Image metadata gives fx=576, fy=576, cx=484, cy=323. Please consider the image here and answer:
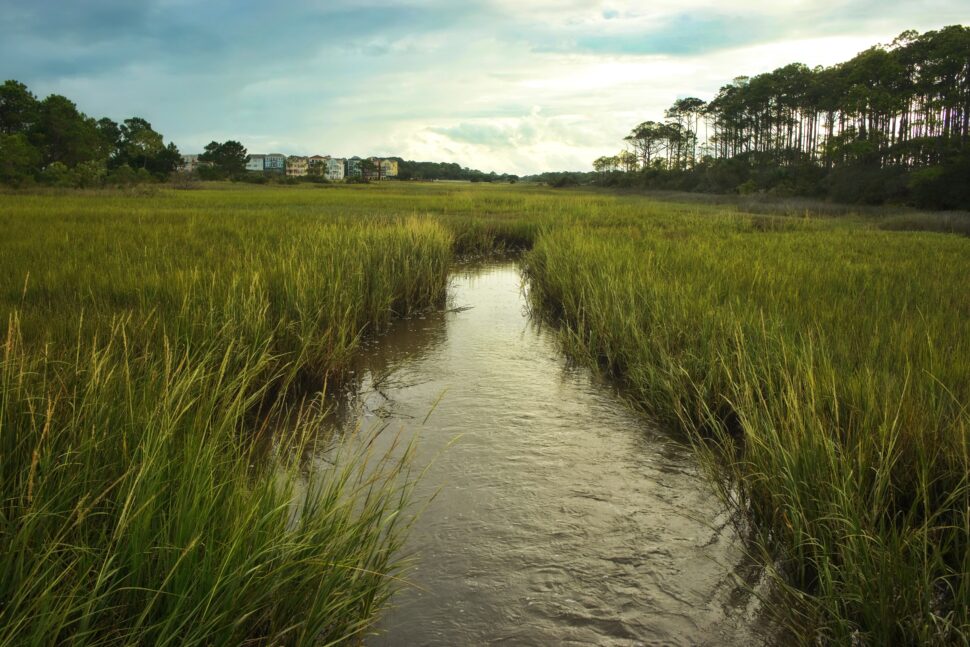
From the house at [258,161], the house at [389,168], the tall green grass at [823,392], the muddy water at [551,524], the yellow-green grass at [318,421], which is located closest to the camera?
the yellow-green grass at [318,421]

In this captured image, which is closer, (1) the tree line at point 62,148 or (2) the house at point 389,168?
(1) the tree line at point 62,148

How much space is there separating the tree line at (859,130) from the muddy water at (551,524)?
25.9 meters

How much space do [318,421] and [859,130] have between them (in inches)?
1763

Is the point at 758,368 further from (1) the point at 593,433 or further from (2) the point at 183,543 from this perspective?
(2) the point at 183,543

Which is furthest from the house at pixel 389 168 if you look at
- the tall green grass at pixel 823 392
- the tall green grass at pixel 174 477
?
the tall green grass at pixel 174 477

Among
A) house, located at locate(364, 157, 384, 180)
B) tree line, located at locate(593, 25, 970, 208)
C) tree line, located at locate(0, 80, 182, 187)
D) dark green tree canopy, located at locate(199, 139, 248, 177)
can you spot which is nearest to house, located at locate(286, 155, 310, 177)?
house, located at locate(364, 157, 384, 180)

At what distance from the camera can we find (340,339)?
5.57 metres

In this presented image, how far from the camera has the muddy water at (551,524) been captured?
250 centimetres

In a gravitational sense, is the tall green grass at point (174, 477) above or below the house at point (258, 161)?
below

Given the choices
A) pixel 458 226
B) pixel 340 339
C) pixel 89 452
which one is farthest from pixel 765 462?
pixel 458 226

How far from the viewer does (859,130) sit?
123ft

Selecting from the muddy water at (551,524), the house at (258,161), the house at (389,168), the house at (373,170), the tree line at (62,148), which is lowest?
the muddy water at (551,524)

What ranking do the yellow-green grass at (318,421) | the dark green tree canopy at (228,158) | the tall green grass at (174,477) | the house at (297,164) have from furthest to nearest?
the house at (297,164)
the dark green tree canopy at (228,158)
the yellow-green grass at (318,421)
the tall green grass at (174,477)

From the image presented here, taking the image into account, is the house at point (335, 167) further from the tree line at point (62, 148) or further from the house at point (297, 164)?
the tree line at point (62, 148)
